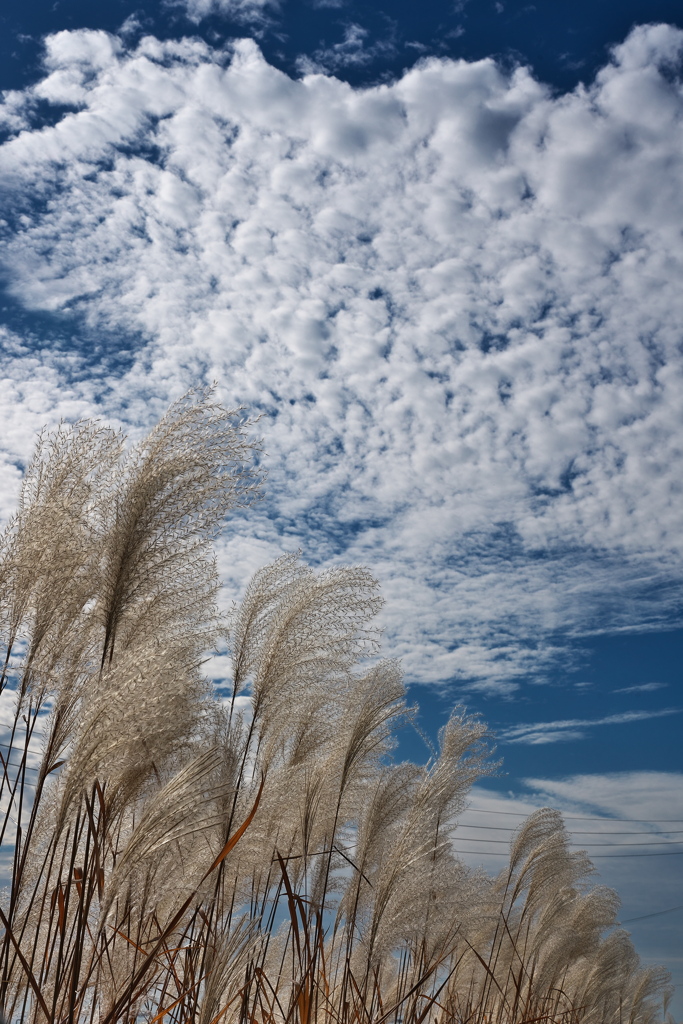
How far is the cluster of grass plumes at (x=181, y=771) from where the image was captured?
6.60 feet

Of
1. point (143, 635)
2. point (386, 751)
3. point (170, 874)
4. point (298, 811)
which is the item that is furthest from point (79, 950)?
point (386, 751)

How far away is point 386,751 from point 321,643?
1191 millimetres

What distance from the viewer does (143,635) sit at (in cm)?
268

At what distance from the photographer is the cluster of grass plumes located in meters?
2.01

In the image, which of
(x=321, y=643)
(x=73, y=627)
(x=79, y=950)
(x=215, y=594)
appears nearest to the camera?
(x=79, y=950)

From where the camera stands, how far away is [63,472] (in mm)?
2725

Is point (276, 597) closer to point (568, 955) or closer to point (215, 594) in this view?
point (215, 594)

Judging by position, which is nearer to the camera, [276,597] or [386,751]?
[276,597]

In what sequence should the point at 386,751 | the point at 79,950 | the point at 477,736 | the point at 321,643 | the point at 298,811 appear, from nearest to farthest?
the point at 79,950 → the point at 321,643 → the point at 298,811 → the point at 386,751 → the point at 477,736

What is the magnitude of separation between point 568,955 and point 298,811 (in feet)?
20.2

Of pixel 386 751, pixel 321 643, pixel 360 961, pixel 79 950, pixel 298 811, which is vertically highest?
pixel 321 643

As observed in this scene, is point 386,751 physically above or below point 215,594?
below

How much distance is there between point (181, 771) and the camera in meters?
1.90

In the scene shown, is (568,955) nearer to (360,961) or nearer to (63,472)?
(360,961)
